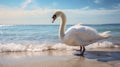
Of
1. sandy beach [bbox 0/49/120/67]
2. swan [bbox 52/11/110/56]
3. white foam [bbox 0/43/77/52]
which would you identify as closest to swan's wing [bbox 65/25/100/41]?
swan [bbox 52/11/110/56]

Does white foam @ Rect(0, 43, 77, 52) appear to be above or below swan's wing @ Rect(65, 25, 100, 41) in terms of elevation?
below

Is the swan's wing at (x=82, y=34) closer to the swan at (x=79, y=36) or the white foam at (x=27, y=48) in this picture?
the swan at (x=79, y=36)

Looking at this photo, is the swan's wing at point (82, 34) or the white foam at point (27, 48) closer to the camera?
the swan's wing at point (82, 34)

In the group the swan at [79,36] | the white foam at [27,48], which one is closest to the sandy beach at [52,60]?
the swan at [79,36]

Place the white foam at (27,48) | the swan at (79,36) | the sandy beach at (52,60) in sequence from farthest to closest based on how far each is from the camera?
the white foam at (27,48) < the swan at (79,36) < the sandy beach at (52,60)

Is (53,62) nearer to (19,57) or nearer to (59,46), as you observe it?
(19,57)

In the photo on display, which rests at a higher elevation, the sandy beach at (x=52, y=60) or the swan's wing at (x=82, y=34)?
the swan's wing at (x=82, y=34)

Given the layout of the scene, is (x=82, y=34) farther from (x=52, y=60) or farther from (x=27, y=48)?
(x=27, y=48)

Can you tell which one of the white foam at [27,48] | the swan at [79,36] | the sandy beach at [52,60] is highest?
the swan at [79,36]

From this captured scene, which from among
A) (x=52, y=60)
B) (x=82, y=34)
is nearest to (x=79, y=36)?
(x=82, y=34)

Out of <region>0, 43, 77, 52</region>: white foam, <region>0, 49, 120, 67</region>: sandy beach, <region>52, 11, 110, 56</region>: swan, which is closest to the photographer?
<region>0, 49, 120, 67</region>: sandy beach

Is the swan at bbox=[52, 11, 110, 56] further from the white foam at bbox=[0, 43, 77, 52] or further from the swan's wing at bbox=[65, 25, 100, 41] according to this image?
the white foam at bbox=[0, 43, 77, 52]

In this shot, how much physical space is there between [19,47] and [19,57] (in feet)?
3.89

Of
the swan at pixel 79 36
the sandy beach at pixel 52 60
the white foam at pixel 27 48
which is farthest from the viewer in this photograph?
the white foam at pixel 27 48
